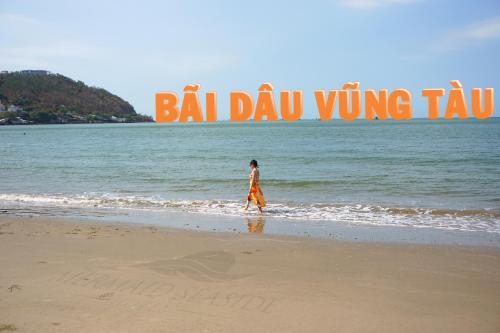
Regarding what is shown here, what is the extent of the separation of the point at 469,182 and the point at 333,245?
12669 mm

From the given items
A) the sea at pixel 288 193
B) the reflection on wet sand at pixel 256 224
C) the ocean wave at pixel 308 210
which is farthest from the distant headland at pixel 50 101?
the reflection on wet sand at pixel 256 224

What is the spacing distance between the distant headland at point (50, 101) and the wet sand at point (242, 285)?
497 feet

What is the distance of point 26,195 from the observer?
17562 millimetres

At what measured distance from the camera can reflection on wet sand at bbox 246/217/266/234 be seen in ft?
35.1

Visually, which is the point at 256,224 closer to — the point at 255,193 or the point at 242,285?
the point at 255,193

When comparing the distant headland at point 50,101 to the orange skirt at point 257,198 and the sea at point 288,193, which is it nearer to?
the sea at point 288,193

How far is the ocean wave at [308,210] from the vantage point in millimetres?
11633

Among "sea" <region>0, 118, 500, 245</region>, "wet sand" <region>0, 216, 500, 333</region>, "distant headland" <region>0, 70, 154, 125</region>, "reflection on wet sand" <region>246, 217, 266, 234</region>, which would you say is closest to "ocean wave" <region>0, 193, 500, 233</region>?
"sea" <region>0, 118, 500, 245</region>

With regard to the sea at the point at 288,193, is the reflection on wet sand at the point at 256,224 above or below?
below

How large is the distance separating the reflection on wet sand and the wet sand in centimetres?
117

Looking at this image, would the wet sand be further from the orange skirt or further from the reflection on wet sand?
the orange skirt

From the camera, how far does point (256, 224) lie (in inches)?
456

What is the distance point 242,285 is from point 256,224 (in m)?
5.35

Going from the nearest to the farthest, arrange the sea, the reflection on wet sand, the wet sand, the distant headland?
the wet sand
the reflection on wet sand
the sea
the distant headland
